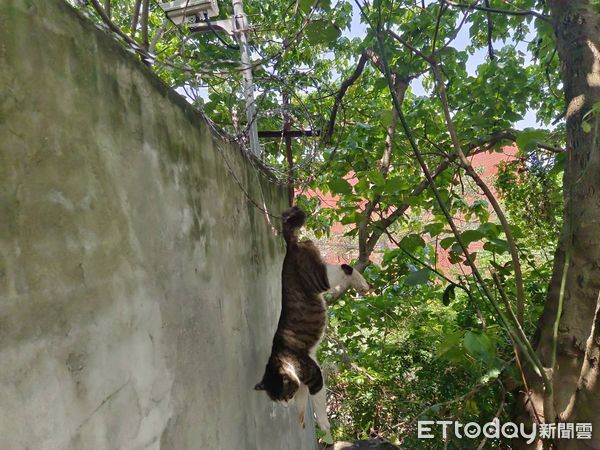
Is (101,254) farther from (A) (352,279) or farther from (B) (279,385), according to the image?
(A) (352,279)

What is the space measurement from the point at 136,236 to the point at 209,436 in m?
0.98

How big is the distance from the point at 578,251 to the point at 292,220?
1630mm

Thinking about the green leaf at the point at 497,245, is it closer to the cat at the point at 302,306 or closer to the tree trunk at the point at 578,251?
the tree trunk at the point at 578,251

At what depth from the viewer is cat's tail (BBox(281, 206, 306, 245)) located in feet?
8.61

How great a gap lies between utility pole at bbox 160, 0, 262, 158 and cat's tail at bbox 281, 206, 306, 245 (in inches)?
28.9

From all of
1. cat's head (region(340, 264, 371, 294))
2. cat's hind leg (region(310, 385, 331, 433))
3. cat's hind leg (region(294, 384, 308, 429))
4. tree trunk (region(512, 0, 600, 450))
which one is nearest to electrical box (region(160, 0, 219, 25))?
cat's head (region(340, 264, 371, 294))

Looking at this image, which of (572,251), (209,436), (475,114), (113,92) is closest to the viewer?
(113,92)

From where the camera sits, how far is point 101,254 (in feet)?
3.72

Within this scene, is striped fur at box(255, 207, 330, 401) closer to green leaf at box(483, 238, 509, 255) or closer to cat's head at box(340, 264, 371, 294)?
cat's head at box(340, 264, 371, 294)

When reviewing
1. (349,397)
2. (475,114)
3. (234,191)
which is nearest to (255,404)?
(234,191)

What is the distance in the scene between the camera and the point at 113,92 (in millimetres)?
1261

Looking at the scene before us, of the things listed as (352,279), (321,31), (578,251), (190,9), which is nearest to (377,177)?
(321,31)

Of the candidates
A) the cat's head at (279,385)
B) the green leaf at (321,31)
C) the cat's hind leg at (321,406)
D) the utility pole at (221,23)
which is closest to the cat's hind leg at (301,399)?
the cat's hind leg at (321,406)

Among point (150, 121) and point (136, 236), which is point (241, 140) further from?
point (136, 236)
